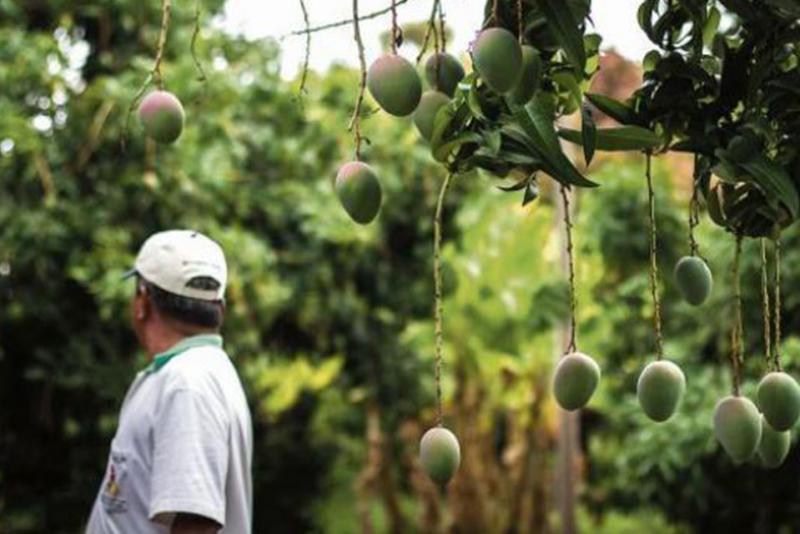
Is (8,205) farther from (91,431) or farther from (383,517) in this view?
(383,517)

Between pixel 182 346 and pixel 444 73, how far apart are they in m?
0.71

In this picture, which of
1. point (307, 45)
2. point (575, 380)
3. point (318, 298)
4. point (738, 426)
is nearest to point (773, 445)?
point (738, 426)

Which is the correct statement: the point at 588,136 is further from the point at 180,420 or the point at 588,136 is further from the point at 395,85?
the point at 180,420

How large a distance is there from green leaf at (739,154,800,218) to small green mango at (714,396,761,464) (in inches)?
9.4

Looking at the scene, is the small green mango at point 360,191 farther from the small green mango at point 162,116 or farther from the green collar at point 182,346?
the green collar at point 182,346

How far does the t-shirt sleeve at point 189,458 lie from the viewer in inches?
59.0

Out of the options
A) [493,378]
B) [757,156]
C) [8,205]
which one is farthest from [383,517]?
[757,156]

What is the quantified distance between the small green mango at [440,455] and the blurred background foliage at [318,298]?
179cm

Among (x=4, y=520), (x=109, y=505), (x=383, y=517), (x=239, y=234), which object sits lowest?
(x=383, y=517)

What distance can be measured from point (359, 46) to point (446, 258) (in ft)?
13.0

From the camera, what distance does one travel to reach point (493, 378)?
5.02m

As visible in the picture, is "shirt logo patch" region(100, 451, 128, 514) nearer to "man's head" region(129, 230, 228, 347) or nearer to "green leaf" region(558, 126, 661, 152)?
"man's head" region(129, 230, 228, 347)

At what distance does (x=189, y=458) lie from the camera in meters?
1.52

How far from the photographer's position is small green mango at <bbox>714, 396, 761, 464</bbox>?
1074 millimetres
